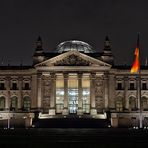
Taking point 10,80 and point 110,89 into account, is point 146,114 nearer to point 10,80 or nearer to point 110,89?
point 110,89

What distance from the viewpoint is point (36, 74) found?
335 feet

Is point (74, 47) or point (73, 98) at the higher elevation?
point (74, 47)

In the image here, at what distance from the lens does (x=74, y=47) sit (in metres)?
111

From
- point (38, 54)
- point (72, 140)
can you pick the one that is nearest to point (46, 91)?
point (38, 54)

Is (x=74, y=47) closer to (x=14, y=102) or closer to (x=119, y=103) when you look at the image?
(x=119, y=103)

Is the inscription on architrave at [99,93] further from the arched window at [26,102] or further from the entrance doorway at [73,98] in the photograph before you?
the arched window at [26,102]

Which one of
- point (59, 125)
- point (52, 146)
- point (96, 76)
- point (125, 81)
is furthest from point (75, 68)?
point (52, 146)

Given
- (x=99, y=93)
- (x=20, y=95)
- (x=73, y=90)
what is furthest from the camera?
(x=20, y=95)

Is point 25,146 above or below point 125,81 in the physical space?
below

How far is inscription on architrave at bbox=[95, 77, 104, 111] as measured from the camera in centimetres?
10194

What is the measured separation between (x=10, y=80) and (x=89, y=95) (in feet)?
A: 60.8

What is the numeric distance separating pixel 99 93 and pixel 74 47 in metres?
14.5

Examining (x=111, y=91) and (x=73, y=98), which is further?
(x=111, y=91)

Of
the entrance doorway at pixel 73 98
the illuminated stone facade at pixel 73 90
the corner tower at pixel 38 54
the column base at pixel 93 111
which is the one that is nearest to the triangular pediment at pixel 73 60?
the illuminated stone facade at pixel 73 90
